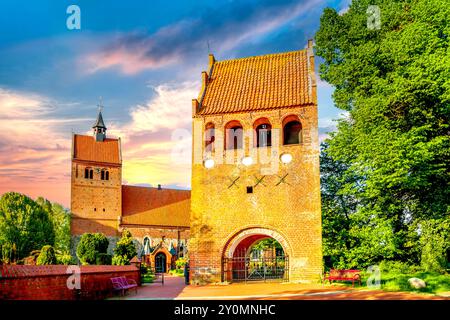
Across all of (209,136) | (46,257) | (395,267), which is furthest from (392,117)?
(46,257)

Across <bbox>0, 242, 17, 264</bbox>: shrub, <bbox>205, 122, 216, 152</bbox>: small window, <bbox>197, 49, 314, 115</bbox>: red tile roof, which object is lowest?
<bbox>0, 242, 17, 264</bbox>: shrub

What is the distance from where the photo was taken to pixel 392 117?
1867 centimetres

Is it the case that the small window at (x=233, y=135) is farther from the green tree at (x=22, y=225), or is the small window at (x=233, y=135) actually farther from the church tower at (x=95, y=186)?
the green tree at (x=22, y=225)

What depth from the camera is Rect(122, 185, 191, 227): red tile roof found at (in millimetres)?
49531

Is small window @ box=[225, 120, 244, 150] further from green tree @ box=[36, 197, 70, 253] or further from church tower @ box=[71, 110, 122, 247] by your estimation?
green tree @ box=[36, 197, 70, 253]

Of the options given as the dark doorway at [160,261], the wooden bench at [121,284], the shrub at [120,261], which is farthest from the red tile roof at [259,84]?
the dark doorway at [160,261]

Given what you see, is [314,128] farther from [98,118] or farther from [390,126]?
[98,118]

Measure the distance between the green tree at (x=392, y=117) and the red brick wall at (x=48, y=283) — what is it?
1095cm

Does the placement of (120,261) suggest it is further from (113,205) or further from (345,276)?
(113,205)

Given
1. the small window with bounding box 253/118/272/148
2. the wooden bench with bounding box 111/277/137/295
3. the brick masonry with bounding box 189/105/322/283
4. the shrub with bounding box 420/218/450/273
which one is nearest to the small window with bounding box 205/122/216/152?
the brick masonry with bounding box 189/105/322/283

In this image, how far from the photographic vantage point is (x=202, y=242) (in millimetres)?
20078

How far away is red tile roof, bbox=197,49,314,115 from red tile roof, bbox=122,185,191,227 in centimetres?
2919

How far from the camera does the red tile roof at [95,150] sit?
164ft
